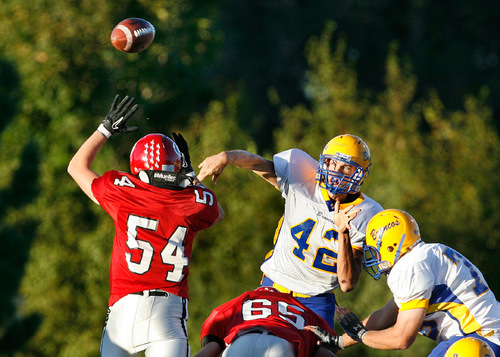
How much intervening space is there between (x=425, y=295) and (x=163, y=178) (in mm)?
2250

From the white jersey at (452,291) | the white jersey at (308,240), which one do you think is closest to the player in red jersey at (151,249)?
the white jersey at (308,240)

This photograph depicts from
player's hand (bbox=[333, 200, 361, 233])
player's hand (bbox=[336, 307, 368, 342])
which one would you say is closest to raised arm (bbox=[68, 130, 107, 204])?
player's hand (bbox=[333, 200, 361, 233])

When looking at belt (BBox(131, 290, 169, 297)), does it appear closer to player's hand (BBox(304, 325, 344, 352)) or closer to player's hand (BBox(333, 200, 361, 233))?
player's hand (BBox(304, 325, 344, 352))

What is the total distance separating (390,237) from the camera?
6.39m

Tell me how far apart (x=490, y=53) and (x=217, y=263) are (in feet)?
62.6

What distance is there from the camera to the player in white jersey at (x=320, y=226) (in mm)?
7250

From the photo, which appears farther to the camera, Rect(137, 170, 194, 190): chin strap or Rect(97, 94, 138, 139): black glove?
Rect(97, 94, 138, 139): black glove

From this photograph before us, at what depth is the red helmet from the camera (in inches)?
271

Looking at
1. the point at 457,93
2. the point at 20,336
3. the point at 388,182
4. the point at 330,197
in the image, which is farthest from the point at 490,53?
the point at 330,197

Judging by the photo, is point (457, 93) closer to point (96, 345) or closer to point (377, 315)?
point (96, 345)

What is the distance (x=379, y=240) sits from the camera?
6457 mm

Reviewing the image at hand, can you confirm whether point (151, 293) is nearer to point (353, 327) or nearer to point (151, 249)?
point (151, 249)

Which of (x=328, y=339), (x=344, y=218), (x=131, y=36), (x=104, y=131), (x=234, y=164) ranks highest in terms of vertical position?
(x=131, y=36)

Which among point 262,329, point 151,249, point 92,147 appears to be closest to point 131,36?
point 92,147
